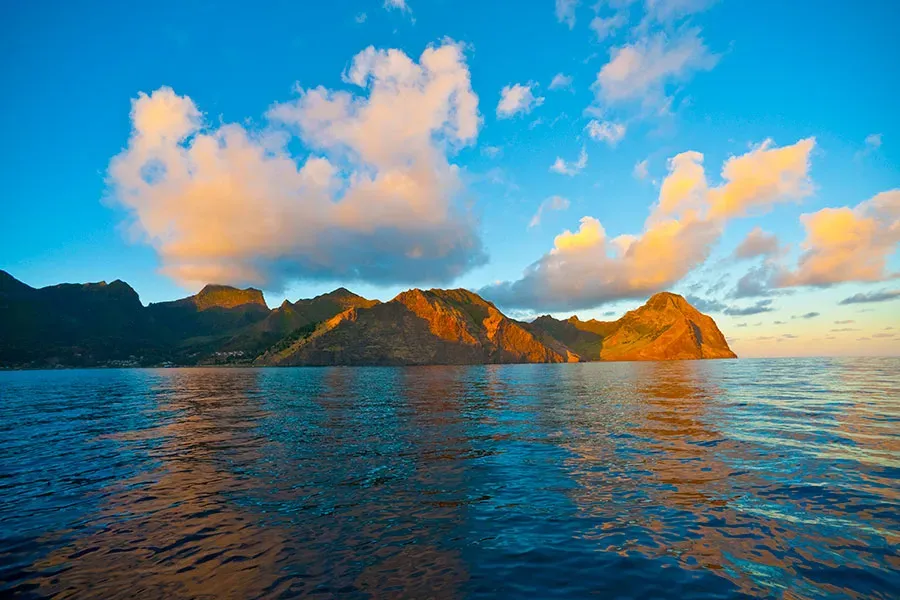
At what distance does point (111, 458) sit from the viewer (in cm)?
2823

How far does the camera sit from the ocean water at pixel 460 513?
1214cm

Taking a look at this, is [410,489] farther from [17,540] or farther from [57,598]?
[17,540]

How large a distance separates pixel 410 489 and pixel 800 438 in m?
28.8

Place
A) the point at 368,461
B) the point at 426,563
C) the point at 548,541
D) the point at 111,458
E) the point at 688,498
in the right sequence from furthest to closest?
the point at 111,458 → the point at 368,461 → the point at 688,498 → the point at 548,541 → the point at 426,563

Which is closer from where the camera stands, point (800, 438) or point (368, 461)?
point (368, 461)

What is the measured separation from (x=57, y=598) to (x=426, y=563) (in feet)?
32.3

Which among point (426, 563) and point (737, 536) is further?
point (737, 536)

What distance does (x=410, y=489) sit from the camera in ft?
67.7

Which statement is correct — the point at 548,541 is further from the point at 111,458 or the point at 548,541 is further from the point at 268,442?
the point at 111,458

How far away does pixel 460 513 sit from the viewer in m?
17.4

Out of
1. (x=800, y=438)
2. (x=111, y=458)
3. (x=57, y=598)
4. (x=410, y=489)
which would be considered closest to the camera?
(x=57, y=598)

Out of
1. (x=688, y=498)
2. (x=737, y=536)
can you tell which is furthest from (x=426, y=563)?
(x=688, y=498)

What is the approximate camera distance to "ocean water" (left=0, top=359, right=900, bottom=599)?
39.8 feet

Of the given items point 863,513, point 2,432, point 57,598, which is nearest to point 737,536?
point 863,513
